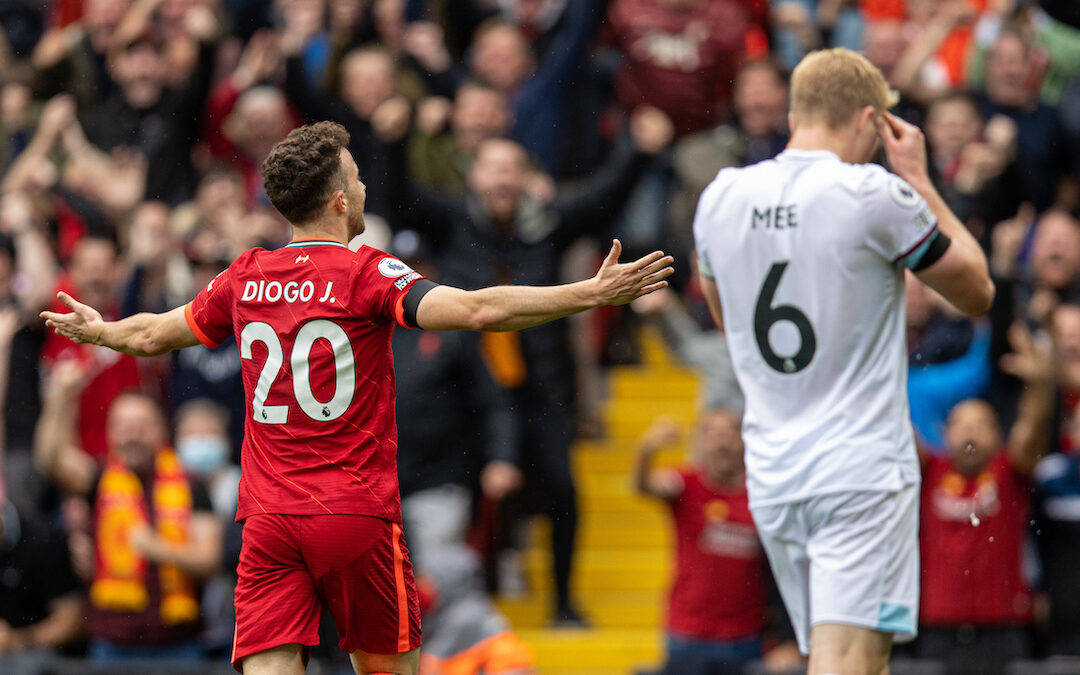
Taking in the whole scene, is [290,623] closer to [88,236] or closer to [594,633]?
[594,633]

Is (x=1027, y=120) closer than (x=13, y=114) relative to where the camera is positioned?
Yes

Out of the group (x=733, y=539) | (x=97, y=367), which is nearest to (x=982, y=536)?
(x=733, y=539)

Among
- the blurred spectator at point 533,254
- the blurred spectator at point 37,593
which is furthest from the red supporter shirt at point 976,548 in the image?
the blurred spectator at point 37,593

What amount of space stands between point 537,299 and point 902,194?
4.43 feet

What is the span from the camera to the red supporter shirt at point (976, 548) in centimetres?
800

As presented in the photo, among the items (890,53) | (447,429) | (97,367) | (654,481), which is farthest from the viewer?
(97,367)

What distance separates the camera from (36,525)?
31.2 ft

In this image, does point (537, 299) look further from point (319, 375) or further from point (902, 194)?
point (902, 194)

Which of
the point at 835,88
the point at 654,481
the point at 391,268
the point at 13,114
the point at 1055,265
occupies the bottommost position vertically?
the point at 654,481

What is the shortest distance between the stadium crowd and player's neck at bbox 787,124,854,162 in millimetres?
1872

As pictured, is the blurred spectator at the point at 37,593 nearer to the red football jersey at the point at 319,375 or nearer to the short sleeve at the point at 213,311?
the short sleeve at the point at 213,311

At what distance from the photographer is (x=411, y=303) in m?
4.57

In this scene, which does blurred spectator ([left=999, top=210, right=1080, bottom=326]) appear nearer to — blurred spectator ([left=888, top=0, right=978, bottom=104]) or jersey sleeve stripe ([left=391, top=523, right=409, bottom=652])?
blurred spectator ([left=888, top=0, right=978, bottom=104])

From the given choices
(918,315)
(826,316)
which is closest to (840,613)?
(826,316)
